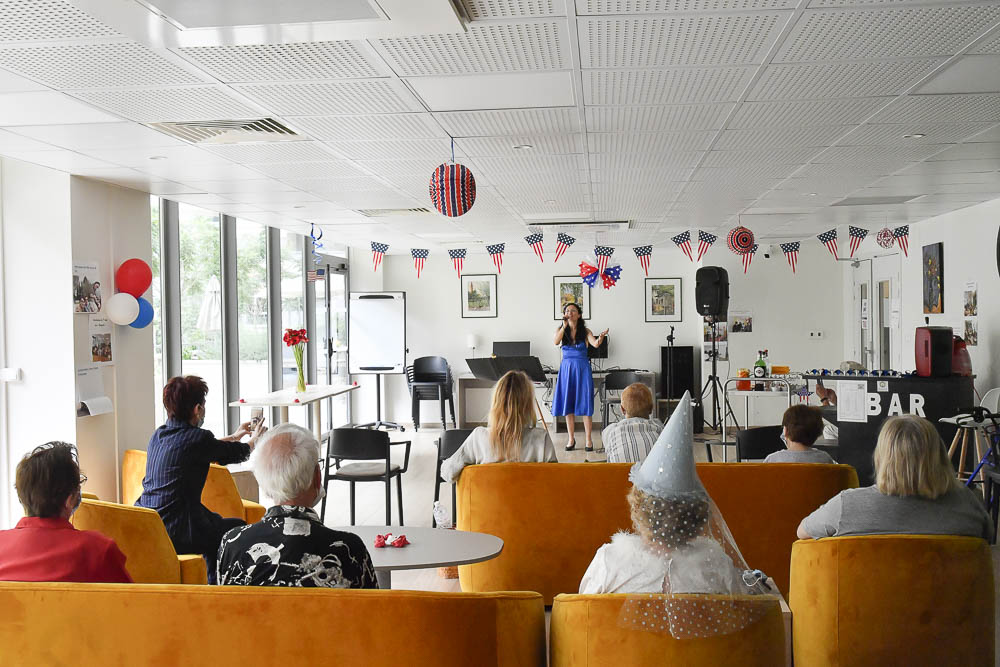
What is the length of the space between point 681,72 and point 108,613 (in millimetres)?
2774

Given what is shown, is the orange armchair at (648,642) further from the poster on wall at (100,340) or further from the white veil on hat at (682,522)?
the poster on wall at (100,340)

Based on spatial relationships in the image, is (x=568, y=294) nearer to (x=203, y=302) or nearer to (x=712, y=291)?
(x=712, y=291)

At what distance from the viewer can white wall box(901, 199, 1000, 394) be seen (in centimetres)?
758

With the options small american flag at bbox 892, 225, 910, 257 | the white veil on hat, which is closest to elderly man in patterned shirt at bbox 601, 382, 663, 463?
the white veil on hat

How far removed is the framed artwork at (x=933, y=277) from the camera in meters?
8.66

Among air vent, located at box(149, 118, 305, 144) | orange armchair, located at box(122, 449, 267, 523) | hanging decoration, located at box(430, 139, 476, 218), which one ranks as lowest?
orange armchair, located at box(122, 449, 267, 523)

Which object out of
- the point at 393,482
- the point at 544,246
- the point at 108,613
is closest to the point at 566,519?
the point at 108,613

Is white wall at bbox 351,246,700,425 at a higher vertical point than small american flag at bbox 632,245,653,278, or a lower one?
lower

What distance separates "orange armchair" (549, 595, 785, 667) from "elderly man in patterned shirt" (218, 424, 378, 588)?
2.22 feet

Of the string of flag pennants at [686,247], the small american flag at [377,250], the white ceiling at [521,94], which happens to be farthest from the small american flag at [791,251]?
the small american flag at [377,250]

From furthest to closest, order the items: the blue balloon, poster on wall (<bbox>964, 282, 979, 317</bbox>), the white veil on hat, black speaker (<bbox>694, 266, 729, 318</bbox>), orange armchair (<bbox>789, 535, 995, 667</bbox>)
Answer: black speaker (<bbox>694, 266, 729, 318</bbox>), poster on wall (<bbox>964, 282, 979, 317</bbox>), the blue balloon, orange armchair (<bbox>789, 535, 995, 667</bbox>), the white veil on hat

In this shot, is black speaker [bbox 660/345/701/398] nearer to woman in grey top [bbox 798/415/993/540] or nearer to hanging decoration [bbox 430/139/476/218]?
hanging decoration [bbox 430/139/476/218]

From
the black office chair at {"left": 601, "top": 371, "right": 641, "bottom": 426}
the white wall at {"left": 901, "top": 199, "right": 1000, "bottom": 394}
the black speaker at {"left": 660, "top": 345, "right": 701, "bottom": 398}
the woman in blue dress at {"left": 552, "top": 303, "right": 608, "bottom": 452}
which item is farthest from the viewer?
the black speaker at {"left": 660, "top": 345, "right": 701, "bottom": 398}

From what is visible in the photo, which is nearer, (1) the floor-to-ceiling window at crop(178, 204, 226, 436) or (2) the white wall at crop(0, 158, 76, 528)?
(2) the white wall at crop(0, 158, 76, 528)
